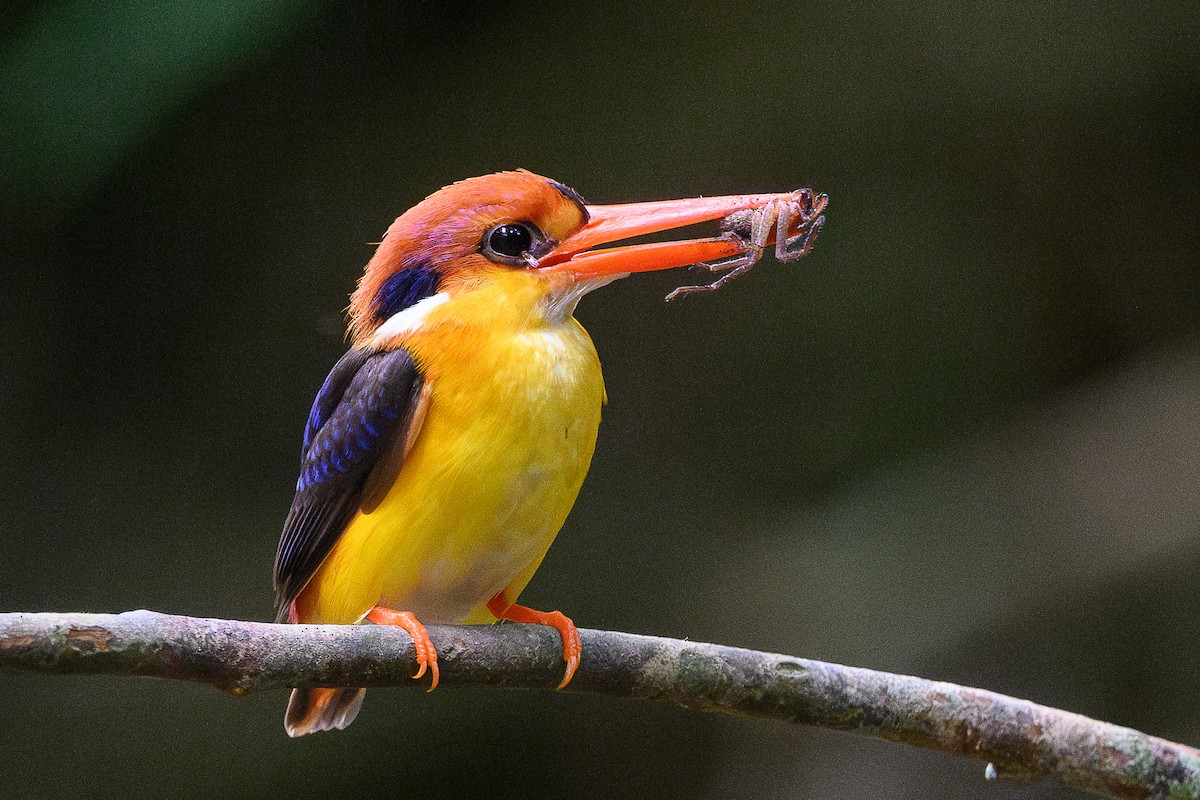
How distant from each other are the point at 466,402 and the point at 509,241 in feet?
0.82

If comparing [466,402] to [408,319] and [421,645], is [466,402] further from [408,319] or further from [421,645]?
[421,645]

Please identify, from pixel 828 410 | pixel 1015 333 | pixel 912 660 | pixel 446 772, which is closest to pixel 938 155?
pixel 1015 333

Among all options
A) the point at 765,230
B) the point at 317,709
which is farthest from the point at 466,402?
the point at 317,709

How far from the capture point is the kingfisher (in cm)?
158

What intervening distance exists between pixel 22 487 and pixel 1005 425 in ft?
7.04

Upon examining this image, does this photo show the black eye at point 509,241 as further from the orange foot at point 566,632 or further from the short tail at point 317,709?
the short tail at point 317,709

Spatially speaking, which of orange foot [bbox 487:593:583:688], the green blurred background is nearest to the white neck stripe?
orange foot [bbox 487:593:583:688]

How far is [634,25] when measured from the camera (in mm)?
2518

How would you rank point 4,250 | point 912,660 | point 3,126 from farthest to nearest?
point 912,660 < point 4,250 < point 3,126

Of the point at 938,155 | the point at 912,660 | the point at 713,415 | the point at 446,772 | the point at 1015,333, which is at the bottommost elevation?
the point at 446,772

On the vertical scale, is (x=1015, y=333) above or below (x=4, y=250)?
above

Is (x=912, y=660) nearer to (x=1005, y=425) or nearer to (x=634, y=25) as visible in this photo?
(x=1005, y=425)

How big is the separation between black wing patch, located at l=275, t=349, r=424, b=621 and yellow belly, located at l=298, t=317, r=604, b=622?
0.11ft

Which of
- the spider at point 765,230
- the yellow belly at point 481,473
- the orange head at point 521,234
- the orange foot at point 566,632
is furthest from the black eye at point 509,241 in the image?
the orange foot at point 566,632
